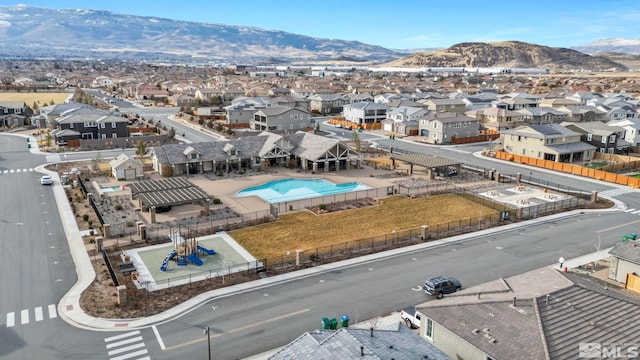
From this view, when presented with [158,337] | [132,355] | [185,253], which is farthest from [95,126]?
[132,355]

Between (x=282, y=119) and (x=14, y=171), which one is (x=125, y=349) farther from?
(x=282, y=119)

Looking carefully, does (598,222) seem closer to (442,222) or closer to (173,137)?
(442,222)

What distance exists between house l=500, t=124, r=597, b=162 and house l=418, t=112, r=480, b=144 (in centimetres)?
1492

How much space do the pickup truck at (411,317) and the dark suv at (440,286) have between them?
133 inches

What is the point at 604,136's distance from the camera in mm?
80000

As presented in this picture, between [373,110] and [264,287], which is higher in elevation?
[373,110]

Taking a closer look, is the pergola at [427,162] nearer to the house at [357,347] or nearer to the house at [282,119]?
the house at [282,119]

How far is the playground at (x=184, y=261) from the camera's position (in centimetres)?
3544

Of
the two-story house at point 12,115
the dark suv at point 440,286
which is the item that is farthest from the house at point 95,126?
the dark suv at point 440,286

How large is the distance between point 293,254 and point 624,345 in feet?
81.8

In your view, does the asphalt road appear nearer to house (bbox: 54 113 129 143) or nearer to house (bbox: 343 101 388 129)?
house (bbox: 54 113 129 143)

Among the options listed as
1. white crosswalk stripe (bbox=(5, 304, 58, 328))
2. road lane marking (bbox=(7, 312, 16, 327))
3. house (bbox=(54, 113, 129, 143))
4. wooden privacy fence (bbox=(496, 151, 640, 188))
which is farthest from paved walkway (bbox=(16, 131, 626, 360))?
house (bbox=(54, 113, 129, 143))

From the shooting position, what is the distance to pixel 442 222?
48906 millimetres

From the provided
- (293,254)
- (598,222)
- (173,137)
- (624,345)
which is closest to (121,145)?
(173,137)
